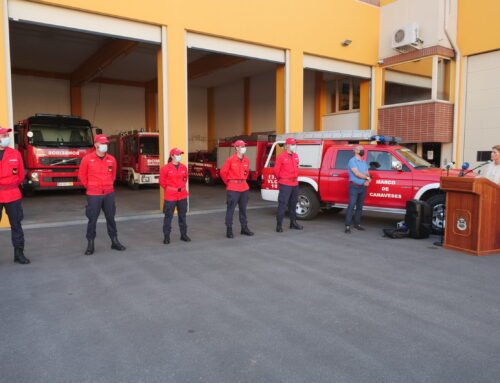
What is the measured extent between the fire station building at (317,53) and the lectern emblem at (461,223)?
7.10m

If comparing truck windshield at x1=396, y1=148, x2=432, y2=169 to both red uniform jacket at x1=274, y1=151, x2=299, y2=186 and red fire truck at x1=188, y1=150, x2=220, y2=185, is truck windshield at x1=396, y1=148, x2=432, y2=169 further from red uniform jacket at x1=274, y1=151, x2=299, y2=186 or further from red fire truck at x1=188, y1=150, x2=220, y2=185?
red fire truck at x1=188, y1=150, x2=220, y2=185

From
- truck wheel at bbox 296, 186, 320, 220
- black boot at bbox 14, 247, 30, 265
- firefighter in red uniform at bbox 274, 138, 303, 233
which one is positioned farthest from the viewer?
truck wheel at bbox 296, 186, 320, 220

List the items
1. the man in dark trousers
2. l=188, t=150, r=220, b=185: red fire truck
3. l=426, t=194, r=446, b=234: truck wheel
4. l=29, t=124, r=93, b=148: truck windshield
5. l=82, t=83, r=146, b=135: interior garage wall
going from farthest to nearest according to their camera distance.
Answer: l=82, t=83, r=146, b=135: interior garage wall < l=188, t=150, r=220, b=185: red fire truck < l=29, t=124, r=93, b=148: truck windshield < the man in dark trousers < l=426, t=194, r=446, b=234: truck wheel

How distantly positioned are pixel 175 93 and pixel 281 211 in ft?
15.7

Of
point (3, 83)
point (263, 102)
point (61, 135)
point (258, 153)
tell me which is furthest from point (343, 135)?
point (263, 102)

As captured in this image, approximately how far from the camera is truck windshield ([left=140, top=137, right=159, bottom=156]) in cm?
1806

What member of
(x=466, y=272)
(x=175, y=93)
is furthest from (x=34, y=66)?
(x=466, y=272)

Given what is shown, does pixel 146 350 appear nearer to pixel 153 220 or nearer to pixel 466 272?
pixel 466 272

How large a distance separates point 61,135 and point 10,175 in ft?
31.7

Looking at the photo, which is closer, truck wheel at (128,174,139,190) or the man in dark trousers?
the man in dark trousers

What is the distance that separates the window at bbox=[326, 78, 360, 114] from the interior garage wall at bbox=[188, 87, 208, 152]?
1064 cm

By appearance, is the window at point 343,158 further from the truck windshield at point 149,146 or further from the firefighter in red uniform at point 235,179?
the truck windshield at point 149,146

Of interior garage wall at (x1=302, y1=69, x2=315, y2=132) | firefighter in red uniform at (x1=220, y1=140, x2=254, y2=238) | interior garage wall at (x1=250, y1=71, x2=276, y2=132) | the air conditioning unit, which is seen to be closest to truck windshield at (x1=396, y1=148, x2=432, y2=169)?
firefighter in red uniform at (x1=220, y1=140, x2=254, y2=238)

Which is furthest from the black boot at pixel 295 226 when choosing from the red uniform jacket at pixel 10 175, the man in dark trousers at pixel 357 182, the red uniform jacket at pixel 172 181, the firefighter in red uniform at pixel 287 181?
the red uniform jacket at pixel 10 175
